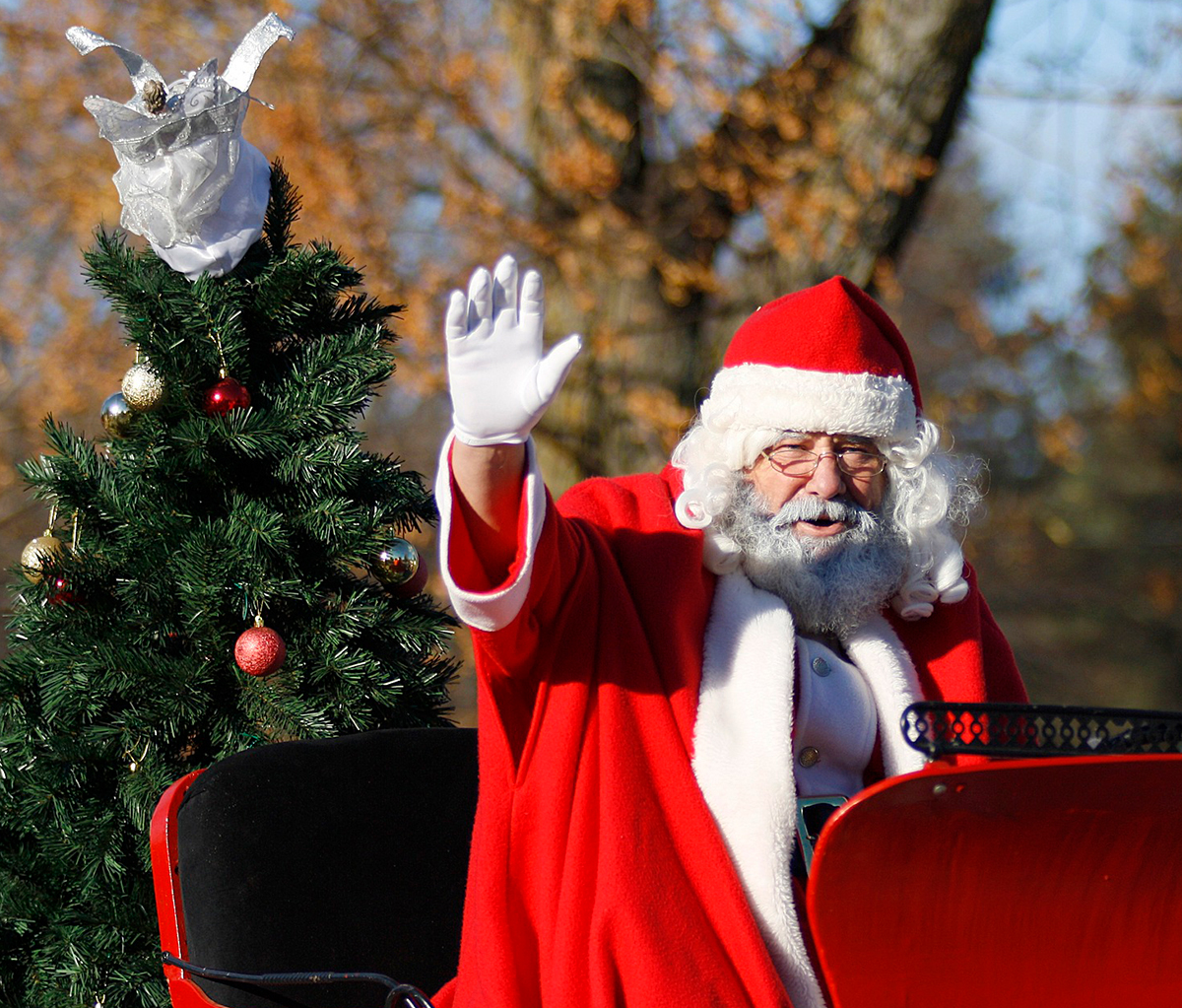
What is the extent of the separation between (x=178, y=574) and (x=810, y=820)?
4.37 ft

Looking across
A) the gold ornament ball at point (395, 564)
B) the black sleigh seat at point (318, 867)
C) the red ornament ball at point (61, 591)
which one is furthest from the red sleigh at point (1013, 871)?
the red ornament ball at point (61, 591)

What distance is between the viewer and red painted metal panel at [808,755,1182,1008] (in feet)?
4.97

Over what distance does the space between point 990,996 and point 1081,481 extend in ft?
63.0

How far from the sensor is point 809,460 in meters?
2.50

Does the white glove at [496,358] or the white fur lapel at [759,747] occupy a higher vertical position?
the white glove at [496,358]

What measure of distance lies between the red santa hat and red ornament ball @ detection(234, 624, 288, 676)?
984 mm

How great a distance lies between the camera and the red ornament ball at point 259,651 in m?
2.52

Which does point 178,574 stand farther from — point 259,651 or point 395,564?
point 395,564

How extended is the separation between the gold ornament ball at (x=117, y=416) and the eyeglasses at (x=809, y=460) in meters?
1.33

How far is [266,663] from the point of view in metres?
2.53

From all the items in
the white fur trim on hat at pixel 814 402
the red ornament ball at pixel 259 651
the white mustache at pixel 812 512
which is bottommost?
the red ornament ball at pixel 259 651

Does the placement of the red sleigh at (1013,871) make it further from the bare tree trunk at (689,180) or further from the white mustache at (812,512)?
the bare tree trunk at (689,180)

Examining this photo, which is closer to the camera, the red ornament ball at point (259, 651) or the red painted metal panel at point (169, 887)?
the red painted metal panel at point (169, 887)

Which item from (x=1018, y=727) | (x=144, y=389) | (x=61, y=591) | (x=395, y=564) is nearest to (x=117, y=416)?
(x=144, y=389)
